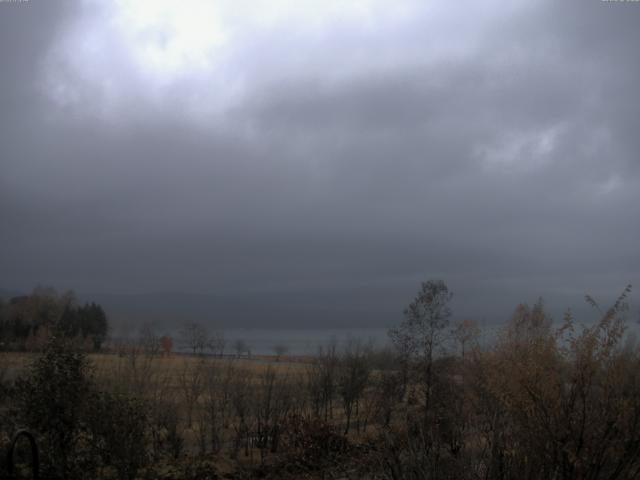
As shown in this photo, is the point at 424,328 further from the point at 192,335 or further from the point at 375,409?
the point at 192,335

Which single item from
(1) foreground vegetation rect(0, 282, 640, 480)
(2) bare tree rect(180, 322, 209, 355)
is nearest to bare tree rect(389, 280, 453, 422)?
(1) foreground vegetation rect(0, 282, 640, 480)

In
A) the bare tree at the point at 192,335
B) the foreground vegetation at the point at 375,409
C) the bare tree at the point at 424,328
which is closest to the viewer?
the foreground vegetation at the point at 375,409

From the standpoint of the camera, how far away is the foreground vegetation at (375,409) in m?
8.58

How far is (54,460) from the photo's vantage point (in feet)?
40.8

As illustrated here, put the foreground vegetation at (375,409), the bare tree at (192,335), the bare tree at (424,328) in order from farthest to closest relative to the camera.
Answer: the bare tree at (192,335) < the bare tree at (424,328) < the foreground vegetation at (375,409)

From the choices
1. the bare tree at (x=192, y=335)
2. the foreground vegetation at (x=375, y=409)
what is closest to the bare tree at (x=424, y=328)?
the foreground vegetation at (x=375, y=409)

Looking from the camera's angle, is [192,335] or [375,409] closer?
[375,409]

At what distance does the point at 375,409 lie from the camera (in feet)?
96.7

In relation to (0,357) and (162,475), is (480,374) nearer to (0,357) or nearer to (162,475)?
(162,475)

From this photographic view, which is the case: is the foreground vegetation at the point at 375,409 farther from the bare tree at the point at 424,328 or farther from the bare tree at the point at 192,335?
the bare tree at the point at 192,335

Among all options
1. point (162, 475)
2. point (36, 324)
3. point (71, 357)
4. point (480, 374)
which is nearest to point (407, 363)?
point (480, 374)

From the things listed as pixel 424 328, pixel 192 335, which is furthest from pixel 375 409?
pixel 192 335

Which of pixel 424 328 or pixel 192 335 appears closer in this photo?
pixel 424 328

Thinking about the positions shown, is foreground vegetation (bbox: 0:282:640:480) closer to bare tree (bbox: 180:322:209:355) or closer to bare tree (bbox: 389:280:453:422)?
bare tree (bbox: 389:280:453:422)
